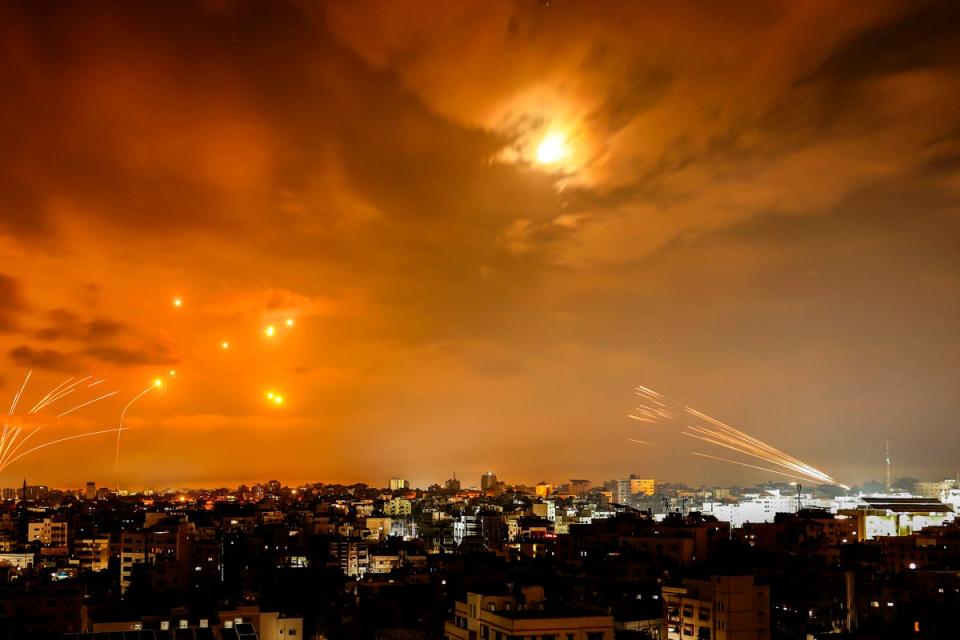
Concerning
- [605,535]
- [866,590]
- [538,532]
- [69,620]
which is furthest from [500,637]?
[538,532]

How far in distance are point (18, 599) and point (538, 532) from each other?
1948 cm

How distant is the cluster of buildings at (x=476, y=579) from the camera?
37.4ft

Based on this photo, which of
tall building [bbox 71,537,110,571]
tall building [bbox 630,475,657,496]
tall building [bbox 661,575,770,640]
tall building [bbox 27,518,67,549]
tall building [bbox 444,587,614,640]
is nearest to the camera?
tall building [bbox 444,587,614,640]

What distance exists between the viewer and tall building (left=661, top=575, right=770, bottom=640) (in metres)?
12.3

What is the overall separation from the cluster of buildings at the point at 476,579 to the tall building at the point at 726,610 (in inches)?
0.8

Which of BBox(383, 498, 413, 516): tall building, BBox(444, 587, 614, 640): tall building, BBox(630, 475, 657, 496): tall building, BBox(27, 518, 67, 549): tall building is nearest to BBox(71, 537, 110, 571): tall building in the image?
BBox(27, 518, 67, 549): tall building

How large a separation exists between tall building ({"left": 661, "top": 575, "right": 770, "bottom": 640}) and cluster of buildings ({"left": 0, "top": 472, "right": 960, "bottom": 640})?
0.07ft

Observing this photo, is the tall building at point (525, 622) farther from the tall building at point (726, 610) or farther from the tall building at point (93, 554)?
the tall building at point (93, 554)

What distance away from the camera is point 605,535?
2308 centimetres

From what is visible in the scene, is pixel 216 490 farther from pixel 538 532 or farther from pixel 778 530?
pixel 778 530

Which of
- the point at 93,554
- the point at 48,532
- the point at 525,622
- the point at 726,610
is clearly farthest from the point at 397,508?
the point at 525,622

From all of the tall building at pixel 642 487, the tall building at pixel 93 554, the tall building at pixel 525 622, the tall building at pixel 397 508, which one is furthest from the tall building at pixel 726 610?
the tall building at pixel 642 487

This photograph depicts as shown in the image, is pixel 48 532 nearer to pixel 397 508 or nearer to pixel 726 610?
pixel 397 508

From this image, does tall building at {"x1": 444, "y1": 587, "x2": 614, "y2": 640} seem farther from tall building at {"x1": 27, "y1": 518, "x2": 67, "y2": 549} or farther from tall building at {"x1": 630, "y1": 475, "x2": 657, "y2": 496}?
tall building at {"x1": 630, "y1": 475, "x2": 657, "y2": 496}
